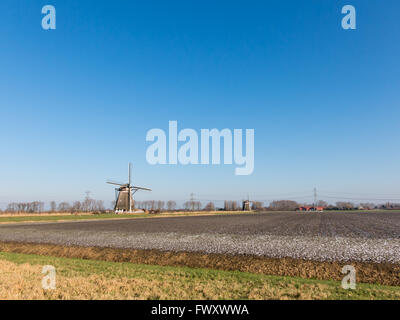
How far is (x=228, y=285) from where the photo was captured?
1062 cm

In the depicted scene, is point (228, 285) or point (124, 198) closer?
point (228, 285)

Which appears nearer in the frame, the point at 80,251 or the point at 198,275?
the point at 198,275

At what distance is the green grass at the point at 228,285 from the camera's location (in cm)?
927

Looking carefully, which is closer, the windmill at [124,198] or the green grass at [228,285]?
the green grass at [228,285]

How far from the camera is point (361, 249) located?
18.2m

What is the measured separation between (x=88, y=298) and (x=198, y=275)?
529cm

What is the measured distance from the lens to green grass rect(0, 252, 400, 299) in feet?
30.4

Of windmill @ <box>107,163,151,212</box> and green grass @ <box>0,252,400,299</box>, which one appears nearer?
green grass @ <box>0,252,400,299</box>
